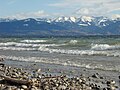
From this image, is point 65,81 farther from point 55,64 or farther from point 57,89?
point 55,64

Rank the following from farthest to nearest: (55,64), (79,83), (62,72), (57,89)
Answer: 1. (55,64)
2. (62,72)
3. (79,83)
4. (57,89)

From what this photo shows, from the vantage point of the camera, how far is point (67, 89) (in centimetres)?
1870

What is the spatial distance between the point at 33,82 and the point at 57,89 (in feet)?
4.74

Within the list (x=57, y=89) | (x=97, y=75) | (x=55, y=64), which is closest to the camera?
(x=57, y=89)

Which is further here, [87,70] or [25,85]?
[87,70]

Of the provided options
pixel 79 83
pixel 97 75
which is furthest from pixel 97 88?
pixel 97 75

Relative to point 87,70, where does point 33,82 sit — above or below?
above

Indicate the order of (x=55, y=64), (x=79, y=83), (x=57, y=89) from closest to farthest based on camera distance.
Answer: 1. (x=57, y=89)
2. (x=79, y=83)
3. (x=55, y=64)

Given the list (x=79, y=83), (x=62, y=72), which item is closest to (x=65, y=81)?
(x=79, y=83)

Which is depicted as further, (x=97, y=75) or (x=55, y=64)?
(x=55, y=64)

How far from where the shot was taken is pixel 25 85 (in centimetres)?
1898

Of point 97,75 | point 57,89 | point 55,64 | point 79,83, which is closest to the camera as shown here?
point 57,89

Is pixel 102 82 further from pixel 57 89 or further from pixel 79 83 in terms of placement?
pixel 57 89

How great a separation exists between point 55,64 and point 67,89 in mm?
15291
